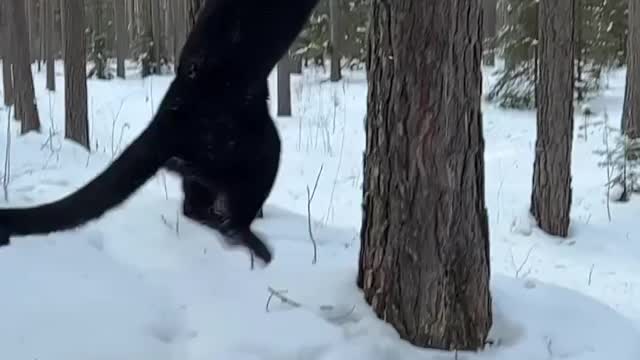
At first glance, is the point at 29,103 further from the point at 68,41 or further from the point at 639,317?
the point at 639,317

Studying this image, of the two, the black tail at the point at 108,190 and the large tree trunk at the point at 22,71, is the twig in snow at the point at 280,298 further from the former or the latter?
the large tree trunk at the point at 22,71

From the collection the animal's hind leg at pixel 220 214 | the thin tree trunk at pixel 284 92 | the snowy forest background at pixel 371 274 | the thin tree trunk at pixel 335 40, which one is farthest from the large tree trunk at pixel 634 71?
the animal's hind leg at pixel 220 214

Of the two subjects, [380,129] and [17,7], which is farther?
[17,7]

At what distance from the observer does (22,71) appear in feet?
45.5

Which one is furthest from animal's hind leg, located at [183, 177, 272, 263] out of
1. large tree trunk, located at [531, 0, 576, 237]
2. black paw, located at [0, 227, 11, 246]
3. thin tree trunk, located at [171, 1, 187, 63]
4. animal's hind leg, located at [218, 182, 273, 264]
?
large tree trunk, located at [531, 0, 576, 237]

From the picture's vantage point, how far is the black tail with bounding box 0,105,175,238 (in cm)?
142

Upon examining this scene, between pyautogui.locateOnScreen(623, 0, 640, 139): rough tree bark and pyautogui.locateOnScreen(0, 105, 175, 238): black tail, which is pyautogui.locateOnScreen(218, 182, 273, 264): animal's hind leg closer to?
pyautogui.locateOnScreen(0, 105, 175, 238): black tail

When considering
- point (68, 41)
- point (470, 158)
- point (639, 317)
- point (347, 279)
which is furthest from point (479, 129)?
point (68, 41)

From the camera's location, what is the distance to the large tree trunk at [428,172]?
3.84 m

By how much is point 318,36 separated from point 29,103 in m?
11.0

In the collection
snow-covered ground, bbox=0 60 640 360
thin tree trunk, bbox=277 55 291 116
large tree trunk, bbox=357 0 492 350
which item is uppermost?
large tree trunk, bbox=357 0 492 350

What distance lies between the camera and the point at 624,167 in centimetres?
1038

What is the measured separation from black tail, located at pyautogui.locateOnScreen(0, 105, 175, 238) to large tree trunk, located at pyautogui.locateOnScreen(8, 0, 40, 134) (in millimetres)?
12577

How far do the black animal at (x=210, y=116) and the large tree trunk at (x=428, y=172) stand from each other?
2307 mm
